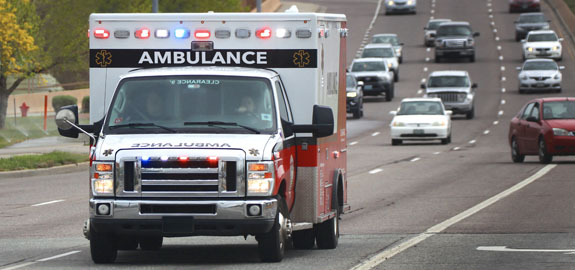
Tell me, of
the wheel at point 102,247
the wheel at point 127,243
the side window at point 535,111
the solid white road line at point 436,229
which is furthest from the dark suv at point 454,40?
the wheel at point 102,247

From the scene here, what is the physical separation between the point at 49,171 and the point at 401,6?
7002 centimetres

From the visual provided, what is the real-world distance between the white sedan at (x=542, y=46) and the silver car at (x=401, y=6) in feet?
84.3

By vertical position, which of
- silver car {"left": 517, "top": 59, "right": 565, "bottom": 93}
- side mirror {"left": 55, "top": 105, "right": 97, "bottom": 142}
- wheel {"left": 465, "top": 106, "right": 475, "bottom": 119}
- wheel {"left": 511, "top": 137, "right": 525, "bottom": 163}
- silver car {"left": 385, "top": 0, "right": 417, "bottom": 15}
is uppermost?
side mirror {"left": 55, "top": 105, "right": 97, "bottom": 142}

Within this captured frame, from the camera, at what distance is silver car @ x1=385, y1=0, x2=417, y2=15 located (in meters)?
97.7

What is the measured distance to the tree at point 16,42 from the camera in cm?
4216

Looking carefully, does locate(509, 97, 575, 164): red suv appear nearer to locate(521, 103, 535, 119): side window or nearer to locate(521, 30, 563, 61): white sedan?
locate(521, 103, 535, 119): side window

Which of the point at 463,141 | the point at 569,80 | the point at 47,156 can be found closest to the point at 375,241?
the point at 47,156

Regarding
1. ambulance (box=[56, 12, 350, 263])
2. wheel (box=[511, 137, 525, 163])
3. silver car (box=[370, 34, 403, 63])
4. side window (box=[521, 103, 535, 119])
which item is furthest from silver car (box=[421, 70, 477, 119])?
ambulance (box=[56, 12, 350, 263])

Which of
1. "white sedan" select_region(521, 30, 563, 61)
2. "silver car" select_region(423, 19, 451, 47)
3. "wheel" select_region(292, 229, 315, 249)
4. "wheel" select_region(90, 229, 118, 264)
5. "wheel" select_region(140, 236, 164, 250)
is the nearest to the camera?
"wheel" select_region(90, 229, 118, 264)

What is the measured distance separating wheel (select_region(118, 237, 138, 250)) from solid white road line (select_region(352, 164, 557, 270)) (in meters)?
2.55

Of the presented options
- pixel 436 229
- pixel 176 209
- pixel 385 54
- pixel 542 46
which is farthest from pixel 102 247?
pixel 542 46

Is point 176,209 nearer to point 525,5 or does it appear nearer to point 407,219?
point 407,219

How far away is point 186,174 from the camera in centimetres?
1261

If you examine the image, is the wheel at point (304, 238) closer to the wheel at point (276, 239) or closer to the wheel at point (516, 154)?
the wheel at point (276, 239)
